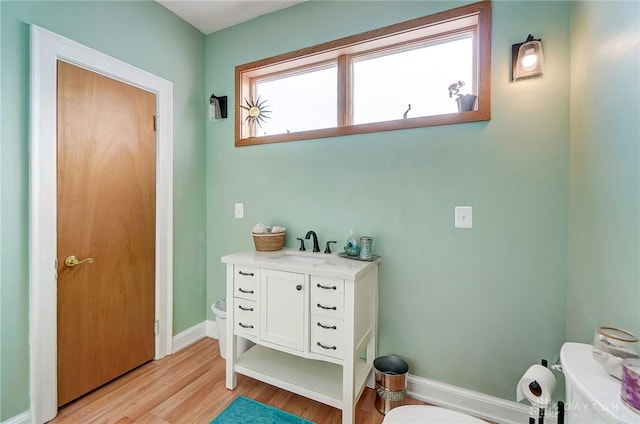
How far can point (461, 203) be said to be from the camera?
163cm

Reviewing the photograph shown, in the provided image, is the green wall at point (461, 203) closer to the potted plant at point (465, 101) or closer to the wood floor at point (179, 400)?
the potted plant at point (465, 101)

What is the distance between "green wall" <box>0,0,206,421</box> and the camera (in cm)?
142

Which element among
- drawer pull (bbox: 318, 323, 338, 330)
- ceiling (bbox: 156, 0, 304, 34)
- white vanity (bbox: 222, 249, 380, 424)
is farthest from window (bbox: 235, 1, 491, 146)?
drawer pull (bbox: 318, 323, 338, 330)

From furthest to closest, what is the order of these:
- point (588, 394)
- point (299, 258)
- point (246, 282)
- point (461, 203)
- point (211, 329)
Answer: point (211, 329)
point (299, 258)
point (246, 282)
point (461, 203)
point (588, 394)

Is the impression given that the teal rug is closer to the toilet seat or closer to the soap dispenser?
the toilet seat

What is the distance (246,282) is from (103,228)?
1.04 metres

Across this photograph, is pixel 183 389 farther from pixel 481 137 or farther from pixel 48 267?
pixel 481 137

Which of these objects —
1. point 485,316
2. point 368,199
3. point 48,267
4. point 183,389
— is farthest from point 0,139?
point 485,316

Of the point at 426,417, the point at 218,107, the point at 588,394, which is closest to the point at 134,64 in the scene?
the point at 218,107

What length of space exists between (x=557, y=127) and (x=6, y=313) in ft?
10.1

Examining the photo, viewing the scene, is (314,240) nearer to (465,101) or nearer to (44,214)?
(465,101)

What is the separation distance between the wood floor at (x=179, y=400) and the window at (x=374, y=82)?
1.80m

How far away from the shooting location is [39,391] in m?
1.51

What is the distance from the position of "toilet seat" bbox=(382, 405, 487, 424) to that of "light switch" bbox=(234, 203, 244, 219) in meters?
1.79
